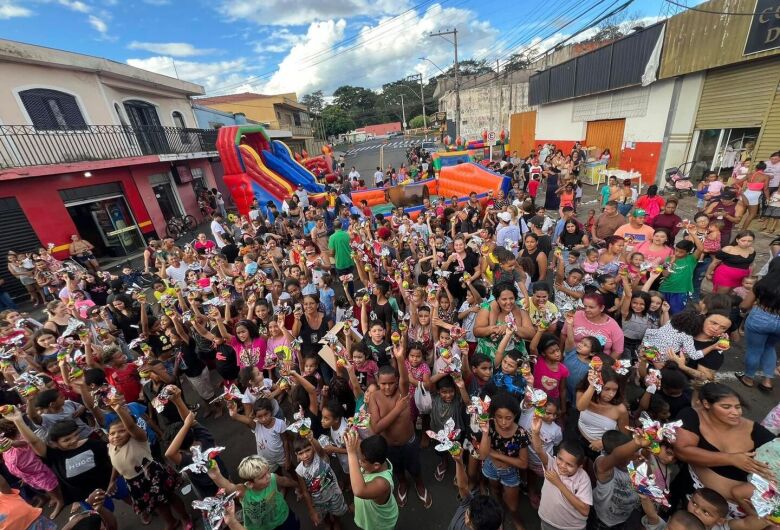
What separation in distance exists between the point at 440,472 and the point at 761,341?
3.91m

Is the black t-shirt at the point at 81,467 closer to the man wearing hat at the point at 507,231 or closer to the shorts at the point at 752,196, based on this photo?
the man wearing hat at the point at 507,231

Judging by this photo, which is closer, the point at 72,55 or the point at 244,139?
the point at 72,55

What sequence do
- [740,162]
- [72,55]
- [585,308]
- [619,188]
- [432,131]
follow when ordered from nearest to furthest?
[585,308] → [619,188] → [740,162] → [72,55] → [432,131]

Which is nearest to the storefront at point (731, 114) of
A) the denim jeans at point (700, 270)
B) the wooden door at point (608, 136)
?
the wooden door at point (608, 136)

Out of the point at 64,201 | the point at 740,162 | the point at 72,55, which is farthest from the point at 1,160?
the point at 740,162

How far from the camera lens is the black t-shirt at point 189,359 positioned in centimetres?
452

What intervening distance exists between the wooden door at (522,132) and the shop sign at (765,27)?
14.1m

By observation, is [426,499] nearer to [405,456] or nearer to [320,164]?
[405,456]

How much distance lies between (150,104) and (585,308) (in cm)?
2034

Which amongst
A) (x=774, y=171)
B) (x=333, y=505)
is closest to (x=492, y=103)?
(x=774, y=171)

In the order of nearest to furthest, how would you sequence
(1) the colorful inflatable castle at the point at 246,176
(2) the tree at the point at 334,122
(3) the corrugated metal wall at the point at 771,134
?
(3) the corrugated metal wall at the point at 771,134 < (1) the colorful inflatable castle at the point at 246,176 < (2) the tree at the point at 334,122

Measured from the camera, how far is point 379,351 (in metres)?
3.90

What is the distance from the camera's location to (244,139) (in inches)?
650

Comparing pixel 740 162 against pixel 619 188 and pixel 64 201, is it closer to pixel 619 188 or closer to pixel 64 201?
pixel 619 188
